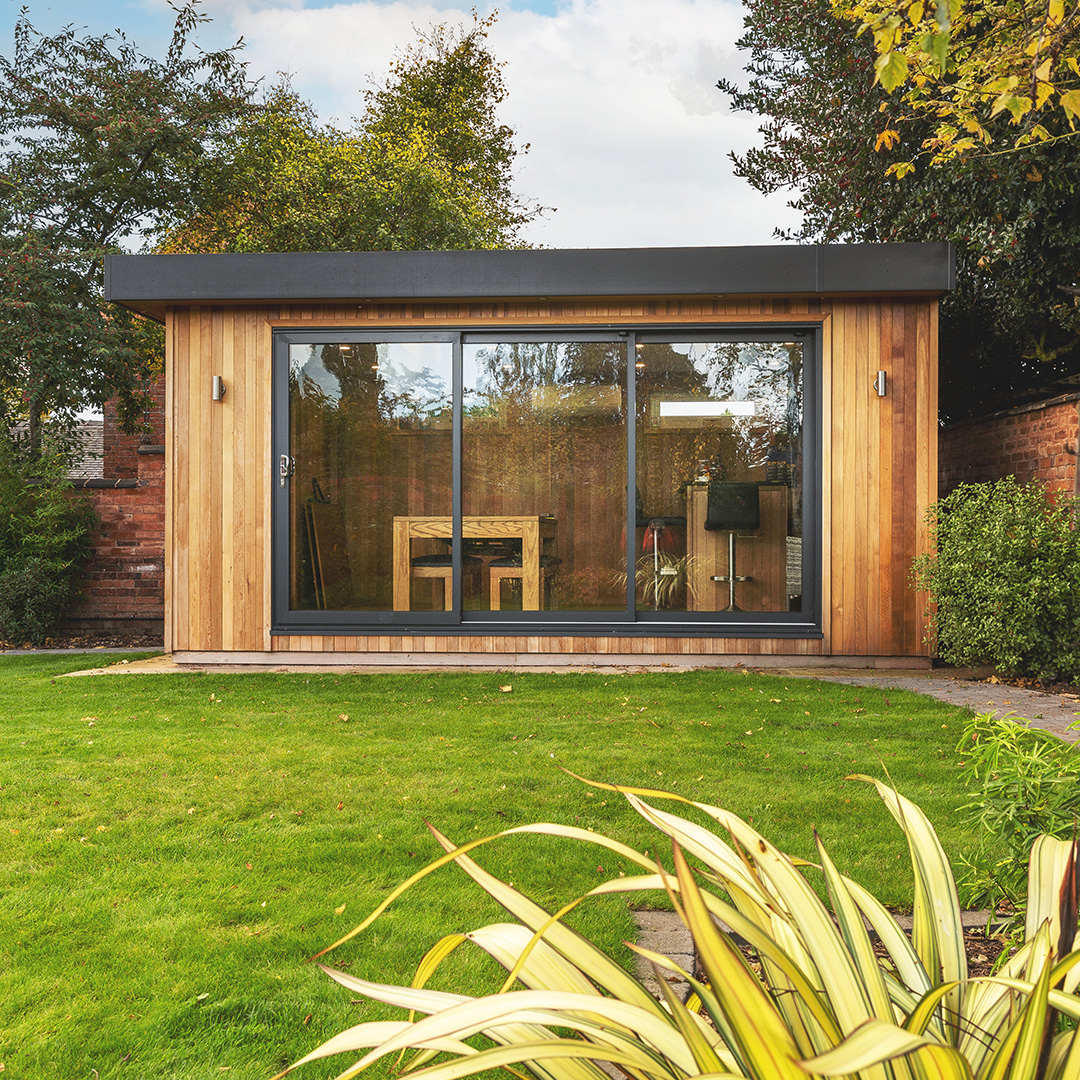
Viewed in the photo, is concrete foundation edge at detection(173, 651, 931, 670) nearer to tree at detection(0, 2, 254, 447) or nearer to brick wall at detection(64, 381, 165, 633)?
brick wall at detection(64, 381, 165, 633)

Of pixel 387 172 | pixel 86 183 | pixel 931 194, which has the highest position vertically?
pixel 387 172

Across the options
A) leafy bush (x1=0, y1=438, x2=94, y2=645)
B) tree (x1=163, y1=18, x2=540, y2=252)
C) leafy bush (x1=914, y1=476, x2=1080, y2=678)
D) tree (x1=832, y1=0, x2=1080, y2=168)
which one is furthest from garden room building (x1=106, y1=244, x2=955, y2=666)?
tree (x1=163, y1=18, x2=540, y2=252)

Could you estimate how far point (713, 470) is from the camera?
5582mm

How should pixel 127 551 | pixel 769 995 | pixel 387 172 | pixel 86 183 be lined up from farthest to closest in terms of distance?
pixel 387 172, pixel 86 183, pixel 127 551, pixel 769 995

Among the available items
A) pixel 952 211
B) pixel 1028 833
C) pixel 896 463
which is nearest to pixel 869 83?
pixel 952 211

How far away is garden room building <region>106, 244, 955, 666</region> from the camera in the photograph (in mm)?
5336

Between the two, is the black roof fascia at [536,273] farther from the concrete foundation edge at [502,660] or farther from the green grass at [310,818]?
the green grass at [310,818]

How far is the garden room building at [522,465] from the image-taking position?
17.5 ft

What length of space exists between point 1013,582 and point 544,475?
296cm

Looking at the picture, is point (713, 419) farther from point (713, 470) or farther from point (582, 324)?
point (582, 324)

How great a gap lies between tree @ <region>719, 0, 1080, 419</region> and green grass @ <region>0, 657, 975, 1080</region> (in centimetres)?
390

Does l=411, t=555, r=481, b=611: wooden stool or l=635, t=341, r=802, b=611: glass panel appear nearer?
l=635, t=341, r=802, b=611: glass panel

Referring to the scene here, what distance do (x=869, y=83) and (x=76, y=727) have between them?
7.43m

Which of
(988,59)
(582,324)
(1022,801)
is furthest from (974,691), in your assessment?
(1022,801)
